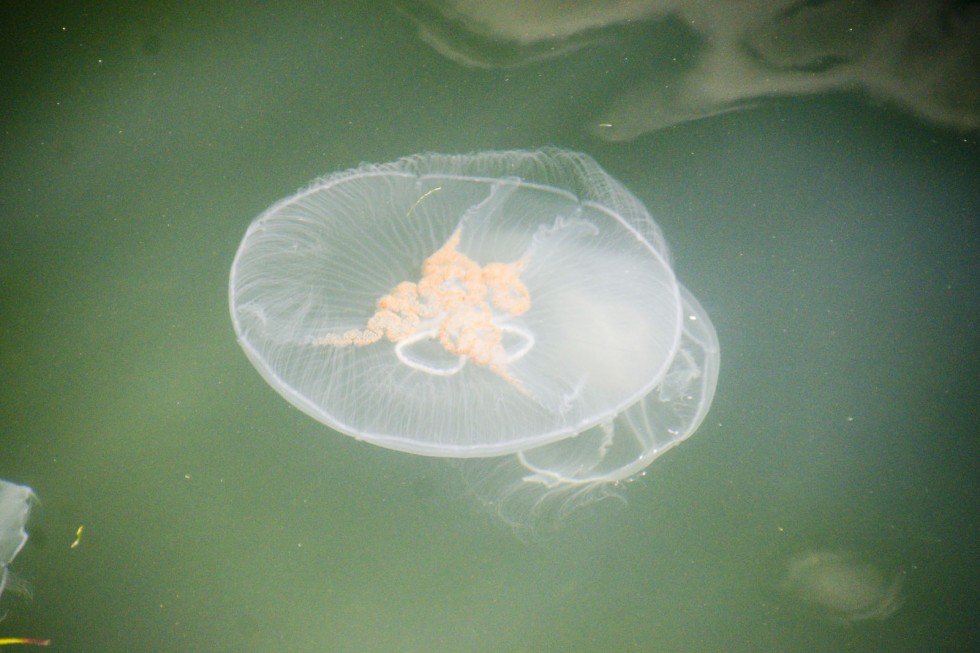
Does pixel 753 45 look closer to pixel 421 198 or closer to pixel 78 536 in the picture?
pixel 421 198

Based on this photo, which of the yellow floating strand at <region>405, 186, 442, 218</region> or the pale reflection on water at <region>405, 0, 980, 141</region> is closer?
the yellow floating strand at <region>405, 186, 442, 218</region>

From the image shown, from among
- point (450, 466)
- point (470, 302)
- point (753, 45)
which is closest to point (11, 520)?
point (450, 466)

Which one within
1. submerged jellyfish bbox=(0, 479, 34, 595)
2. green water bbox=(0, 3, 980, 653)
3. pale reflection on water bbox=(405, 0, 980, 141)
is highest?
pale reflection on water bbox=(405, 0, 980, 141)

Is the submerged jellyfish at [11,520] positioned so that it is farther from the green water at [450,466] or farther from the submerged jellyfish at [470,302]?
the submerged jellyfish at [470,302]

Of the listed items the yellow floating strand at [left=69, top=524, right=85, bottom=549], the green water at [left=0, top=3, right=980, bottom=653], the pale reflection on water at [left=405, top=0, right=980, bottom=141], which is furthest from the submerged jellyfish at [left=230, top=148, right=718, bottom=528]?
the yellow floating strand at [left=69, top=524, right=85, bottom=549]

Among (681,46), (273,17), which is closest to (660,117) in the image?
(681,46)

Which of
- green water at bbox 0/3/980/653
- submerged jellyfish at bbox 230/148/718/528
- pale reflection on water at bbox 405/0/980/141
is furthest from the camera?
green water at bbox 0/3/980/653

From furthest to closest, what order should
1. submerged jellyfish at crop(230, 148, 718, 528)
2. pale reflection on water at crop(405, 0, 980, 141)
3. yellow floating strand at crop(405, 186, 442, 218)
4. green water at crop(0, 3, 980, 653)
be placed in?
green water at crop(0, 3, 980, 653)
pale reflection on water at crop(405, 0, 980, 141)
yellow floating strand at crop(405, 186, 442, 218)
submerged jellyfish at crop(230, 148, 718, 528)

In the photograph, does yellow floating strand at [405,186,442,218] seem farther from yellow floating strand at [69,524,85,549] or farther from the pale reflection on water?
yellow floating strand at [69,524,85,549]
